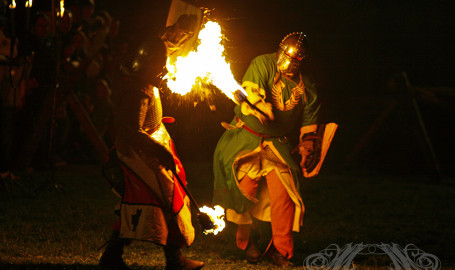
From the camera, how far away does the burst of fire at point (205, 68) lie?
4500mm

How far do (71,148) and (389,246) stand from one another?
310 inches

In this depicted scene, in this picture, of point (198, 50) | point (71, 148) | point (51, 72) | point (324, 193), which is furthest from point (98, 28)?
point (198, 50)

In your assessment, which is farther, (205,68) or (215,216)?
(205,68)

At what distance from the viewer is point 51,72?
33.2 feet

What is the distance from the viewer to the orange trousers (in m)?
5.20

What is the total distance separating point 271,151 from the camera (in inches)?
209

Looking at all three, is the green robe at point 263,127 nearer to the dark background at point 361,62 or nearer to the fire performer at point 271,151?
the fire performer at point 271,151

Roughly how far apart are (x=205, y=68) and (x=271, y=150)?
1078 mm

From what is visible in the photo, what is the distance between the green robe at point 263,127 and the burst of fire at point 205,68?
551mm

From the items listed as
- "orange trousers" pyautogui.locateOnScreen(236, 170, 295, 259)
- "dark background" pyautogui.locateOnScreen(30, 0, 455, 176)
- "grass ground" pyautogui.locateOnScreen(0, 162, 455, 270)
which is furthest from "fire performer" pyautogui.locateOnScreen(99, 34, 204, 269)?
"dark background" pyautogui.locateOnScreen(30, 0, 455, 176)

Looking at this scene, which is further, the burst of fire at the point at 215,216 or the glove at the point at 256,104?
the glove at the point at 256,104

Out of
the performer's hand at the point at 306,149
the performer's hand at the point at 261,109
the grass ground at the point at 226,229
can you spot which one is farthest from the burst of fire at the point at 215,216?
the performer's hand at the point at 306,149

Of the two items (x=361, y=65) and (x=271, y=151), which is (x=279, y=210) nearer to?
(x=271, y=151)

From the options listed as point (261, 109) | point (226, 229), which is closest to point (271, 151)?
point (261, 109)
